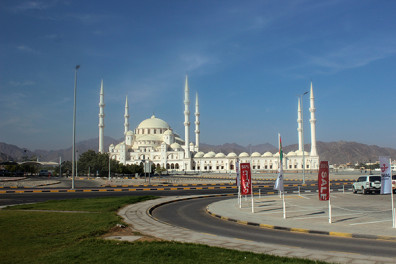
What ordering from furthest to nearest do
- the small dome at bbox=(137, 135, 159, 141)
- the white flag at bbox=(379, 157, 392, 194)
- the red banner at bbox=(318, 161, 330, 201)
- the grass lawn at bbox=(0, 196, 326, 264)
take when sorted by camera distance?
1. the small dome at bbox=(137, 135, 159, 141)
2. the red banner at bbox=(318, 161, 330, 201)
3. the white flag at bbox=(379, 157, 392, 194)
4. the grass lawn at bbox=(0, 196, 326, 264)

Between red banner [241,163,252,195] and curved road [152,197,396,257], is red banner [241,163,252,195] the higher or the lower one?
the higher one

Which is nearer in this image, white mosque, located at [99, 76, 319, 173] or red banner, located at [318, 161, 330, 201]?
red banner, located at [318, 161, 330, 201]

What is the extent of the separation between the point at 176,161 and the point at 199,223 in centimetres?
10732

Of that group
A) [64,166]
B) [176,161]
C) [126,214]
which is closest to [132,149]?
[176,161]

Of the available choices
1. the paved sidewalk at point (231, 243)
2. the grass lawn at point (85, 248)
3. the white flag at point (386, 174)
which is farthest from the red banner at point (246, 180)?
the grass lawn at point (85, 248)

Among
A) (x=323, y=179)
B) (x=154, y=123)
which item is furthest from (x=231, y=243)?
(x=154, y=123)

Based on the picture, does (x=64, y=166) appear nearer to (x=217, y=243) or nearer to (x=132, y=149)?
(x=132, y=149)

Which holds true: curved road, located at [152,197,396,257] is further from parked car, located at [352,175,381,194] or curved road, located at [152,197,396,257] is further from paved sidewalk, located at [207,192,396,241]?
parked car, located at [352,175,381,194]

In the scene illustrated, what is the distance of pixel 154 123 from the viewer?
14312cm

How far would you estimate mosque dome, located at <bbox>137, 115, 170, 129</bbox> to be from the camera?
467 ft

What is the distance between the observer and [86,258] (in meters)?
7.27

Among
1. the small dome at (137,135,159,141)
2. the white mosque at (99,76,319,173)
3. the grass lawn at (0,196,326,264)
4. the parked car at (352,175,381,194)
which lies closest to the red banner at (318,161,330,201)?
the grass lawn at (0,196,326,264)

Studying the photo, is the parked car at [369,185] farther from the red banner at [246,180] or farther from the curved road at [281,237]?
the curved road at [281,237]

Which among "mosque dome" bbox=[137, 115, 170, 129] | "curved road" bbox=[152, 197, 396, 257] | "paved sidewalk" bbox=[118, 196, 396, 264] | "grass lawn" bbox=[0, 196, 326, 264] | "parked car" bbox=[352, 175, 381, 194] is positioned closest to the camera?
"grass lawn" bbox=[0, 196, 326, 264]
